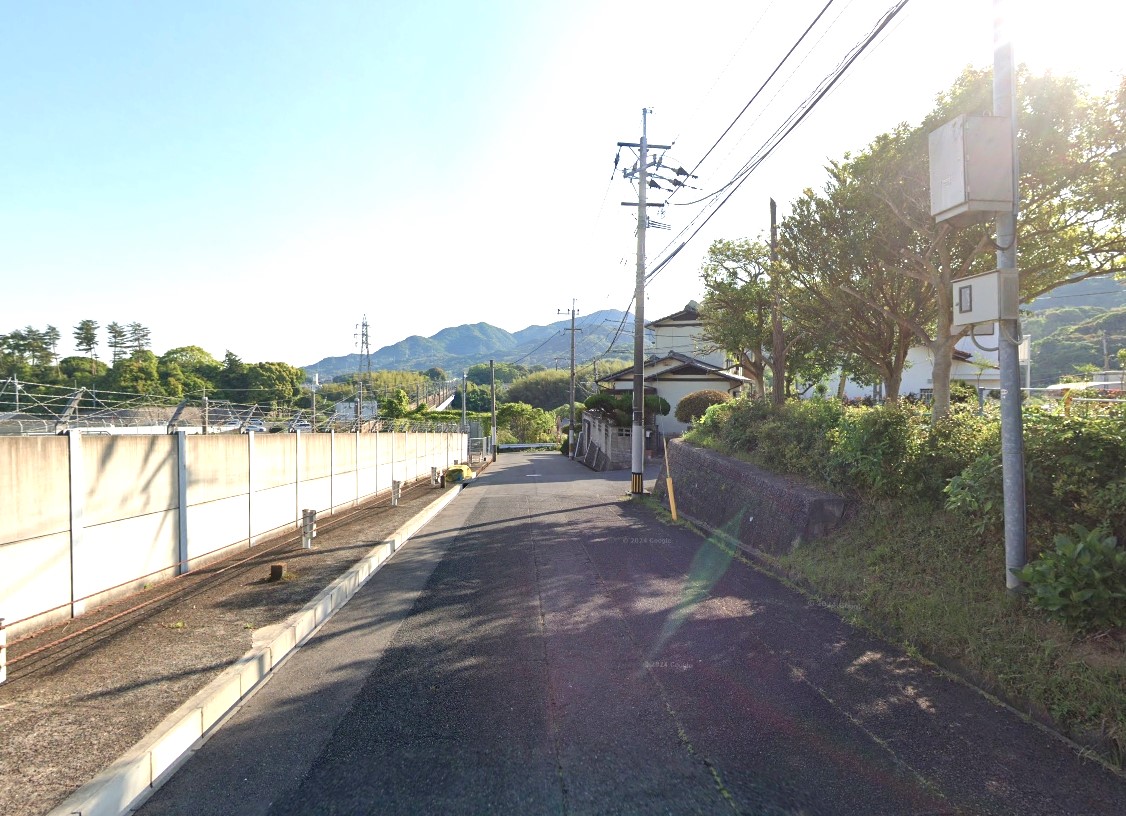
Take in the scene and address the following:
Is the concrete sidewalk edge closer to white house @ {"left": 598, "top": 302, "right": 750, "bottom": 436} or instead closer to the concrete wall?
the concrete wall

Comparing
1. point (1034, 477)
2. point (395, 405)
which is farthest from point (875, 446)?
point (395, 405)

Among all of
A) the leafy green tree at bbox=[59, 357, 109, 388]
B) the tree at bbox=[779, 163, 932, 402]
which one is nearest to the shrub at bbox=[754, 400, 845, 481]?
the tree at bbox=[779, 163, 932, 402]

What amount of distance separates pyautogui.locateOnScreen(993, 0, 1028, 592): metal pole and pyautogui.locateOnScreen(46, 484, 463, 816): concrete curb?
6449mm

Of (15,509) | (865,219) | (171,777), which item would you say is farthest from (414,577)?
(865,219)

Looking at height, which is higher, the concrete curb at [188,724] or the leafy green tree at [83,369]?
the leafy green tree at [83,369]

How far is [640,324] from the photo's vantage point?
20.2m

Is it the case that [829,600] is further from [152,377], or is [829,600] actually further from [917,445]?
[152,377]

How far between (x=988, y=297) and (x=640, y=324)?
1464 centimetres

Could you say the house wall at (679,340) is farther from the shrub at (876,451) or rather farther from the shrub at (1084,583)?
the shrub at (1084,583)

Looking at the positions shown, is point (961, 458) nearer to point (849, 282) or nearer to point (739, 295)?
point (849, 282)

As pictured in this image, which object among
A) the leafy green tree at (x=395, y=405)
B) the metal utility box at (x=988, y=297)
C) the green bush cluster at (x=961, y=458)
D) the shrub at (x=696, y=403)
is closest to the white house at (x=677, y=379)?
the shrub at (x=696, y=403)

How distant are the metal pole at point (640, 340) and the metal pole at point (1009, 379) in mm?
13821

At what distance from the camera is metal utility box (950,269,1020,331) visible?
5586mm

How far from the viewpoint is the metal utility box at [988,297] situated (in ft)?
18.3
